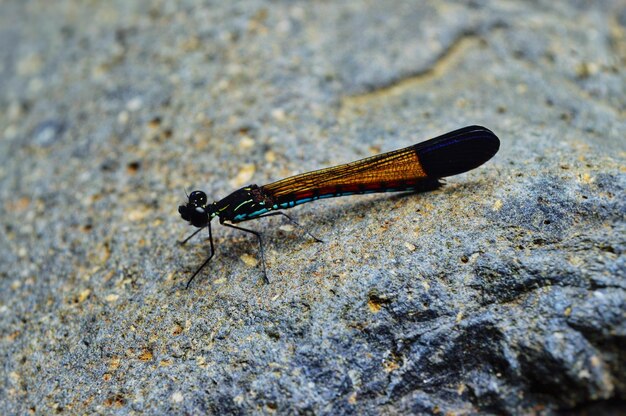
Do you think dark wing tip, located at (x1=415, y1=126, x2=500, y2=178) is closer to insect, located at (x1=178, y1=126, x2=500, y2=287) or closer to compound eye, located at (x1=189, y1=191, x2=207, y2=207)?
insect, located at (x1=178, y1=126, x2=500, y2=287)

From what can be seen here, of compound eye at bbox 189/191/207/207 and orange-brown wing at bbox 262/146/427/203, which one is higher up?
compound eye at bbox 189/191/207/207

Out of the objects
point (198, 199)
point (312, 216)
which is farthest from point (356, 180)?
point (198, 199)

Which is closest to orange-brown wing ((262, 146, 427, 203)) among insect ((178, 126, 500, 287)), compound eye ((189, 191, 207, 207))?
insect ((178, 126, 500, 287))

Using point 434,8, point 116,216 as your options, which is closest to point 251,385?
point 116,216

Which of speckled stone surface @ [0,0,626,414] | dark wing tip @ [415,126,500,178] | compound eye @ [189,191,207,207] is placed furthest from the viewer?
compound eye @ [189,191,207,207]

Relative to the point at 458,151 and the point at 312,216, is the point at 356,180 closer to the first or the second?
the point at 312,216
